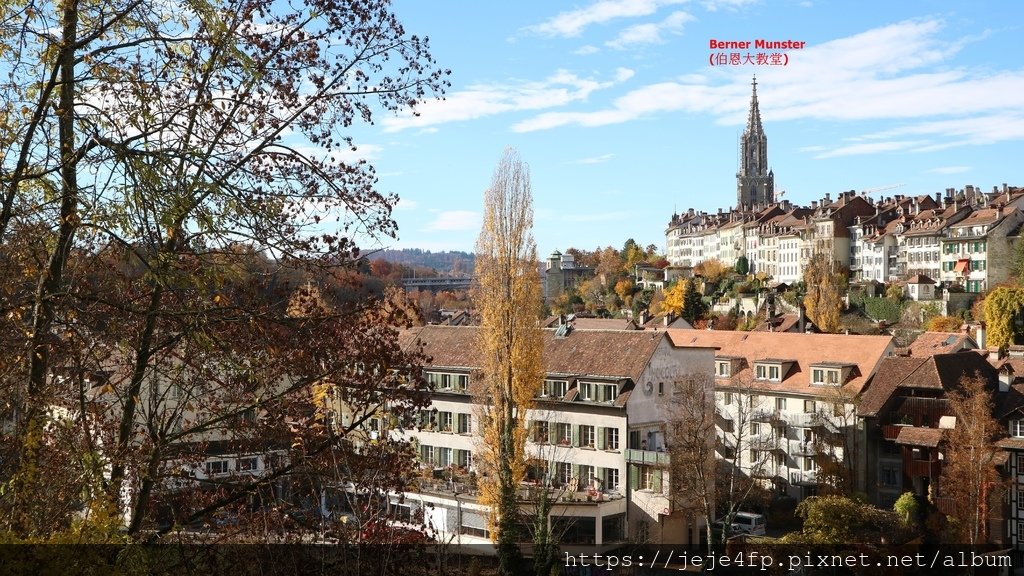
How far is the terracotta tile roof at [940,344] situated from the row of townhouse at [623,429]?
2.95 metres

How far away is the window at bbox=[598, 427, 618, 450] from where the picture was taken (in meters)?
33.7

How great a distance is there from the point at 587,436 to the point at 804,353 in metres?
15.5

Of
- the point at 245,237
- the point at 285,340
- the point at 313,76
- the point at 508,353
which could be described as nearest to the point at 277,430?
the point at 285,340

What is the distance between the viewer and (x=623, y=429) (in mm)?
33531

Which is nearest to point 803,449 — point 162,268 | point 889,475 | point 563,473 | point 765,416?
point 765,416

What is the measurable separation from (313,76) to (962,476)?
2894 cm

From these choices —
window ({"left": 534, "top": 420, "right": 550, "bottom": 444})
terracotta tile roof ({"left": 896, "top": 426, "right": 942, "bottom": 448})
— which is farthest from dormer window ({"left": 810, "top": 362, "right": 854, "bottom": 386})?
window ({"left": 534, "top": 420, "right": 550, "bottom": 444})

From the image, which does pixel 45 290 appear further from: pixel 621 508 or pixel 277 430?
pixel 621 508

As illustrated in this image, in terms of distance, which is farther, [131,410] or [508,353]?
[508,353]

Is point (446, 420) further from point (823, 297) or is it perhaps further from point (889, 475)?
point (823, 297)

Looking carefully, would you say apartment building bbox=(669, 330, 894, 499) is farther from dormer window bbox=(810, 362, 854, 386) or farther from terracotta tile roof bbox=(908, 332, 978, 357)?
terracotta tile roof bbox=(908, 332, 978, 357)

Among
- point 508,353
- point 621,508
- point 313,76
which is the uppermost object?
point 313,76

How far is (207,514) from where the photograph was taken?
8.64 meters

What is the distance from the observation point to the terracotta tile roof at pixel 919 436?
3547 cm
